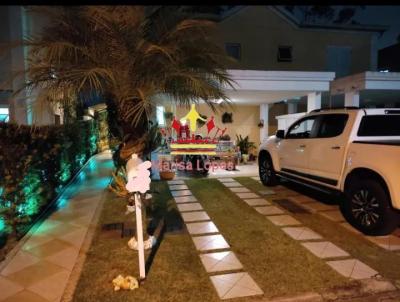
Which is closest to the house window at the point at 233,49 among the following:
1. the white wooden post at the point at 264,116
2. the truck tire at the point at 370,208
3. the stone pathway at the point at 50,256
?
the white wooden post at the point at 264,116

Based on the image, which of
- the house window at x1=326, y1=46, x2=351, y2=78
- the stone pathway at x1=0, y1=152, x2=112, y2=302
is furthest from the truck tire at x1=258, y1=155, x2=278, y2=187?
the house window at x1=326, y1=46, x2=351, y2=78

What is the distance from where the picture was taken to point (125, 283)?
338cm

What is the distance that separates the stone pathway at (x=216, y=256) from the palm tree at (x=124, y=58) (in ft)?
5.86

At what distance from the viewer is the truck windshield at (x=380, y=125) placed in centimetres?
555

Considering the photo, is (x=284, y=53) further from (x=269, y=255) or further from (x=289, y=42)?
Result: (x=269, y=255)

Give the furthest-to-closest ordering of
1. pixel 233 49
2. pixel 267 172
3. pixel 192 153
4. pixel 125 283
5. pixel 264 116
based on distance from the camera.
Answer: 1. pixel 264 116
2. pixel 233 49
3. pixel 192 153
4. pixel 267 172
5. pixel 125 283

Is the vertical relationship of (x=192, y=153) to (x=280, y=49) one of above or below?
below

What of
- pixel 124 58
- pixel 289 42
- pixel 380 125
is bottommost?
pixel 380 125

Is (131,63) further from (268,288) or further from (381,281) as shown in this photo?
(381,281)

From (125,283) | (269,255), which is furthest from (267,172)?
(125,283)

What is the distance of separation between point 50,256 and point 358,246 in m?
4.51

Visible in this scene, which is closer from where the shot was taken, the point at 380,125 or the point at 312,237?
the point at 312,237

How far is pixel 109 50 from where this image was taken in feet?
14.1

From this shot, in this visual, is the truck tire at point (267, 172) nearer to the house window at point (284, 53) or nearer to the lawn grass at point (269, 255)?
the lawn grass at point (269, 255)
